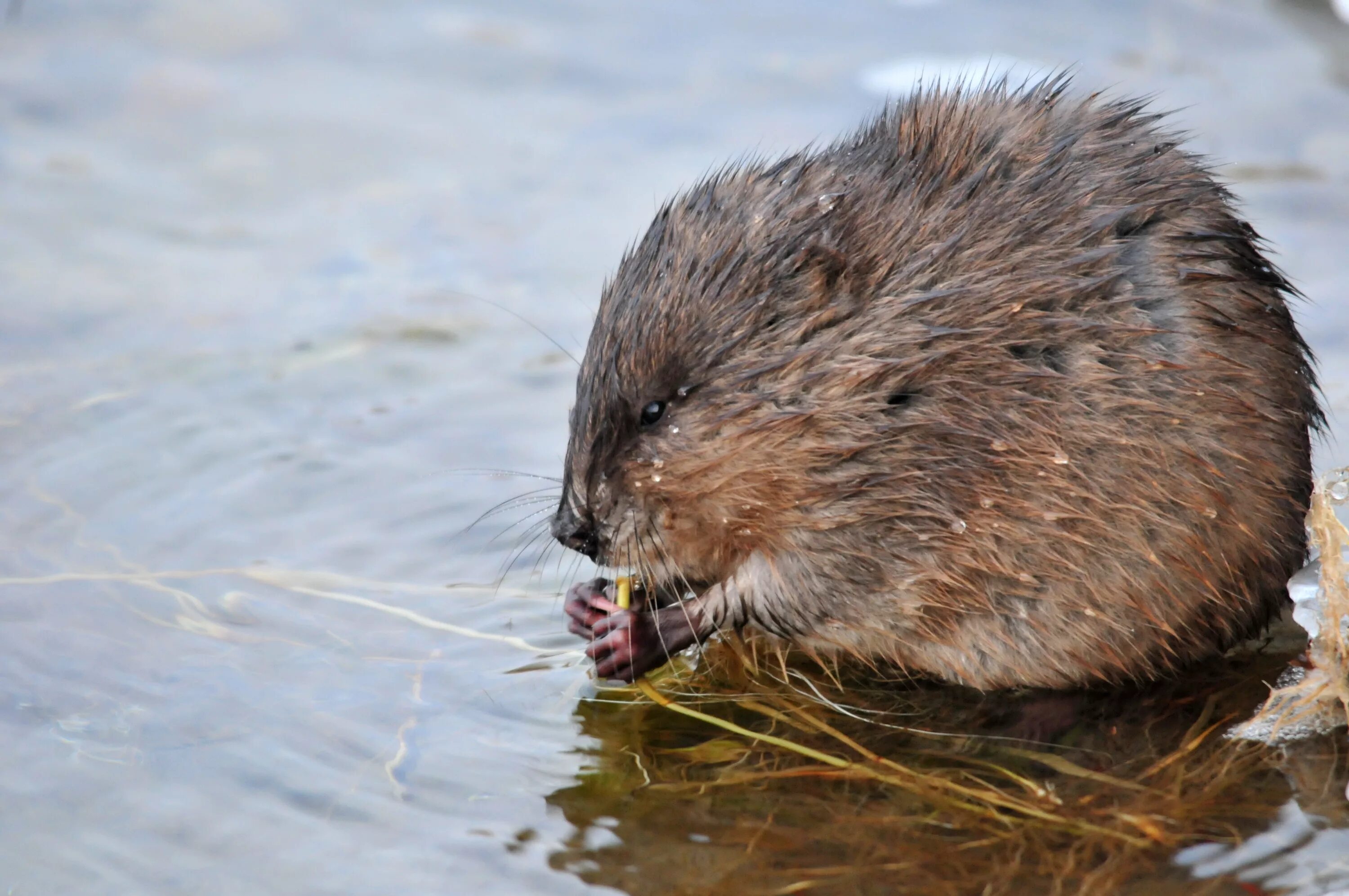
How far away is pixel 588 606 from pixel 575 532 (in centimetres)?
27

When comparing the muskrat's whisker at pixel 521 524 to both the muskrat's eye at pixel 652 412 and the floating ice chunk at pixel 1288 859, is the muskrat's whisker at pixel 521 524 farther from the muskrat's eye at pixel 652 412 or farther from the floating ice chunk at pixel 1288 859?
the floating ice chunk at pixel 1288 859

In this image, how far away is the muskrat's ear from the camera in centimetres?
332

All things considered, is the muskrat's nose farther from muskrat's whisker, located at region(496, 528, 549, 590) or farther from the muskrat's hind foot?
muskrat's whisker, located at region(496, 528, 549, 590)

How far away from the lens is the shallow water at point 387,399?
3152 millimetres

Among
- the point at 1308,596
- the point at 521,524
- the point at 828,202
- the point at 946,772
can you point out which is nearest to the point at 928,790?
the point at 946,772

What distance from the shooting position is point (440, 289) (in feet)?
18.8

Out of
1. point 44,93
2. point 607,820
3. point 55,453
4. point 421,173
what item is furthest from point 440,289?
point 607,820

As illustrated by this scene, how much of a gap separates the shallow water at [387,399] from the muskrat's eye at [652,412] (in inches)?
27.6

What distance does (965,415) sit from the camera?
328 cm

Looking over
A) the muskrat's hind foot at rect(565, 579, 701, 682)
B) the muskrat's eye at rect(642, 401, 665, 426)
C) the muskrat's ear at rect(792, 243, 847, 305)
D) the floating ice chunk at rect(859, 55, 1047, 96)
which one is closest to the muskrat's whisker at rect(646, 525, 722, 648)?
the muskrat's hind foot at rect(565, 579, 701, 682)

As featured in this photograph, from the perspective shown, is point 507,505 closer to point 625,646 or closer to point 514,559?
point 514,559

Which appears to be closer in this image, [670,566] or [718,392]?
[718,392]

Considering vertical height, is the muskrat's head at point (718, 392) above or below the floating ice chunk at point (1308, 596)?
above

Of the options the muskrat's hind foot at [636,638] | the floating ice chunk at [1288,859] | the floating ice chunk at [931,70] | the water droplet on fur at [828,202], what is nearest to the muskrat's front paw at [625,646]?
the muskrat's hind foot at [636,638]
